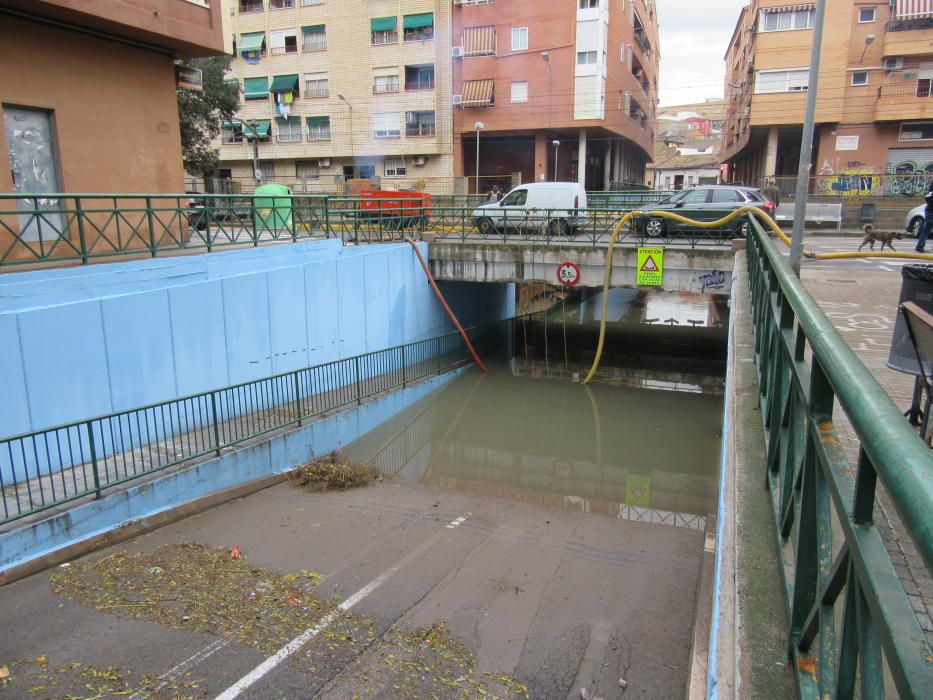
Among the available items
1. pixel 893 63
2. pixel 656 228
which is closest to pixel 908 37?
pixel 893 63

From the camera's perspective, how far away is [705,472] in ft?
45.1

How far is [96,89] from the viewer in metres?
13.9

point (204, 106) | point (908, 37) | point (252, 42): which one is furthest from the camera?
point (252, 42)

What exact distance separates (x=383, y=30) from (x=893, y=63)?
2664cm

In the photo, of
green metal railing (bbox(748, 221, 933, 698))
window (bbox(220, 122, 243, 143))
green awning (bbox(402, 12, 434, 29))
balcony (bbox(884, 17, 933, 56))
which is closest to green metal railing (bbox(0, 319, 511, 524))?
green metal railing (bbox(748, 221, 933, 698))

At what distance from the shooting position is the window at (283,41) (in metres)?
40.0

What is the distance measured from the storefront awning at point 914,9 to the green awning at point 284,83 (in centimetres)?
3215

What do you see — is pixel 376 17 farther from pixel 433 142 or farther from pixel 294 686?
pixel 294 686

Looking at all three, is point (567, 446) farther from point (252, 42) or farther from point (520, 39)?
point (252, 42)

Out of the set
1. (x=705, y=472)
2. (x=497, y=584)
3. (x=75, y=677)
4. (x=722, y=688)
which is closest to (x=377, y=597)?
(x=497, y=584)

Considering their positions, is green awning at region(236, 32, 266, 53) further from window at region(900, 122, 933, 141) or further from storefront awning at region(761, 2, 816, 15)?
window at region(900, 122, 933, 141)

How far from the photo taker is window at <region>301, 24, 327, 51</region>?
39.4m

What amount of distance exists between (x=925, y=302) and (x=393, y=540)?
693 cm

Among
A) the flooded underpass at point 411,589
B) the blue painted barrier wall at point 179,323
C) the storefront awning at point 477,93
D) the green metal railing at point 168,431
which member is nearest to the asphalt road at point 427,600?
the flooded underpass at point 411,589
